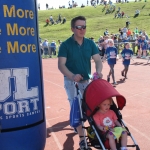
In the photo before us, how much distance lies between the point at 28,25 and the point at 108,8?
6121cm

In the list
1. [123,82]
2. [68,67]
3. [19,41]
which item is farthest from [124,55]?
[19,41]

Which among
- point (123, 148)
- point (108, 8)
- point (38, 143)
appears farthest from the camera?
point (108, 8)

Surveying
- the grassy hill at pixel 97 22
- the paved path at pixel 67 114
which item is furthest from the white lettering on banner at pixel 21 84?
the grassy hill at pixel 97 22

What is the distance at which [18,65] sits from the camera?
14.6 feet

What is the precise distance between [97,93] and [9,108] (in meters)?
1.21

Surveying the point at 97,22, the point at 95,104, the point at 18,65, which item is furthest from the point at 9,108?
the point at 97,22

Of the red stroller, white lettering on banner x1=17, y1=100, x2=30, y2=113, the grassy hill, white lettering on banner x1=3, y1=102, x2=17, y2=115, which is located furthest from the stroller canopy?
the grassy hill

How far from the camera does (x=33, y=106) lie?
4.68 meters

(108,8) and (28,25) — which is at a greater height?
(108,8)

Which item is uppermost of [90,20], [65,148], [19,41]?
[90,20]

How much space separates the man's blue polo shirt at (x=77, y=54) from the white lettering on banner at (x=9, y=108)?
1155mm

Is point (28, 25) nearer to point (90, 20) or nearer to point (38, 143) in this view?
point (38, 143)

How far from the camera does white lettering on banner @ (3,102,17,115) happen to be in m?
4.43

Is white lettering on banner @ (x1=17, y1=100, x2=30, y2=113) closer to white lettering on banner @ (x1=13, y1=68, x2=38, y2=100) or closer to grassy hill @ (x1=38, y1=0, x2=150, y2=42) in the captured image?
white lettering on banner @ (x1=13, y1=68, x2=38, y2=100)
